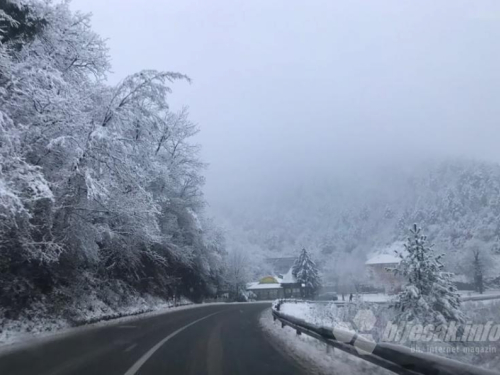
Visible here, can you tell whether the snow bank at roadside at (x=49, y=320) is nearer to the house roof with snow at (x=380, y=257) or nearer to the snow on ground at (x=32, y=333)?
the snow on ground at (x=32, y=333)

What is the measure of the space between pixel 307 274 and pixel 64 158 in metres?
67.5

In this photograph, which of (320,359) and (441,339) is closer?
(320,359)

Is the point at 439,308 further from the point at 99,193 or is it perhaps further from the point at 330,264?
the point at 330,264

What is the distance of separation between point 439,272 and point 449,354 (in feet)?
49.0

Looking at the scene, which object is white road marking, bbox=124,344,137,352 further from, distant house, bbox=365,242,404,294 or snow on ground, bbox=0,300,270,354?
distant house, bbox=365,242,404,294

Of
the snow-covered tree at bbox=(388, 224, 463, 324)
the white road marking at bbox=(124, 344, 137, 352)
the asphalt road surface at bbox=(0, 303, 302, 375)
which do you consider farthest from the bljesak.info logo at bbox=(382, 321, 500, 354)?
the snow-covered tree at bbox=(388, 224, 463, 324)

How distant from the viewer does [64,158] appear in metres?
15.5

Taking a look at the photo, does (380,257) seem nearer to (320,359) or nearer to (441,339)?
(441,339)

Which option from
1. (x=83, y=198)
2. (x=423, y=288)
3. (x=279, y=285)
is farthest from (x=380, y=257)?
(x=279, y=285)

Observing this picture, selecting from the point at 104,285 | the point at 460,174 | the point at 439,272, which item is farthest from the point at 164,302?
the point at 460,174

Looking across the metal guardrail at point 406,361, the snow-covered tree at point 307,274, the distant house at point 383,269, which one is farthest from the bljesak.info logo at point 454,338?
the snow-covered tree at point 307,274

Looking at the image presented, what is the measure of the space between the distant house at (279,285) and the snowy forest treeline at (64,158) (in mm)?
77006

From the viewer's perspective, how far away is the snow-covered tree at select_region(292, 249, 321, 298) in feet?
251

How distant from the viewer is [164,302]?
35938 mm
